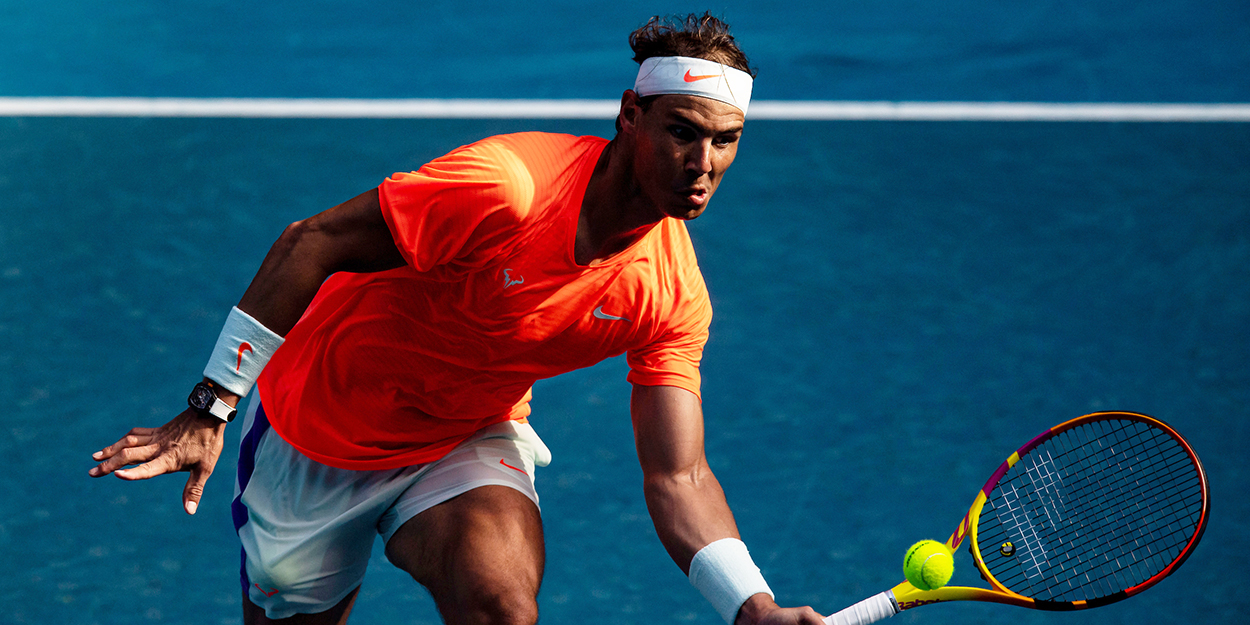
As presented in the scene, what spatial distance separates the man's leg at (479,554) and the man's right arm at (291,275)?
23.1 inches

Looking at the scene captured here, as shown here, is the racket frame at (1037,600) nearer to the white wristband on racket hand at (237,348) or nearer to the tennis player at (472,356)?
the tennis player at (472,356)

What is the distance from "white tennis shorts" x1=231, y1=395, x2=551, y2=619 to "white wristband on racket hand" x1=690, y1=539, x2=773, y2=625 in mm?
494

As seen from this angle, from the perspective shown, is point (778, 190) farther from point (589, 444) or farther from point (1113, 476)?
point (1113, 476)

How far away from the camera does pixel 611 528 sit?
463 cm

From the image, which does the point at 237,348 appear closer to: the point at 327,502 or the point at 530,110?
the point at 327,502

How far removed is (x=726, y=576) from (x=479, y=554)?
0.59m

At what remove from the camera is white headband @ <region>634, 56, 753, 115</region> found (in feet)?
9.75

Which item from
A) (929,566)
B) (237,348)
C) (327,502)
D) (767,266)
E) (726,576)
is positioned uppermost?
(767,266)

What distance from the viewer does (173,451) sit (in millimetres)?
2873

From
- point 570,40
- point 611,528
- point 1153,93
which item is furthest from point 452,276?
point 1153,93

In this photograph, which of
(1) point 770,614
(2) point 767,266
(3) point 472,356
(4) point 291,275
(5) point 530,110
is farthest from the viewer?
(5) point 530,110

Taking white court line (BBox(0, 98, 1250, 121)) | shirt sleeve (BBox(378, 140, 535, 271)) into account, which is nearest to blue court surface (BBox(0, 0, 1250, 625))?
white court line (BBox(0, 98, 1250, 121))

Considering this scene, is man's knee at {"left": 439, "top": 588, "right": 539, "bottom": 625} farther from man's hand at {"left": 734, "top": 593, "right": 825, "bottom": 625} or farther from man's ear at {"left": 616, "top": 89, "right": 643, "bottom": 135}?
man's ear at {"left": 616, "top": 89, "right": 643, "bottom": 135}

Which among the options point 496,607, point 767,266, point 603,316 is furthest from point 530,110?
point 496,607
